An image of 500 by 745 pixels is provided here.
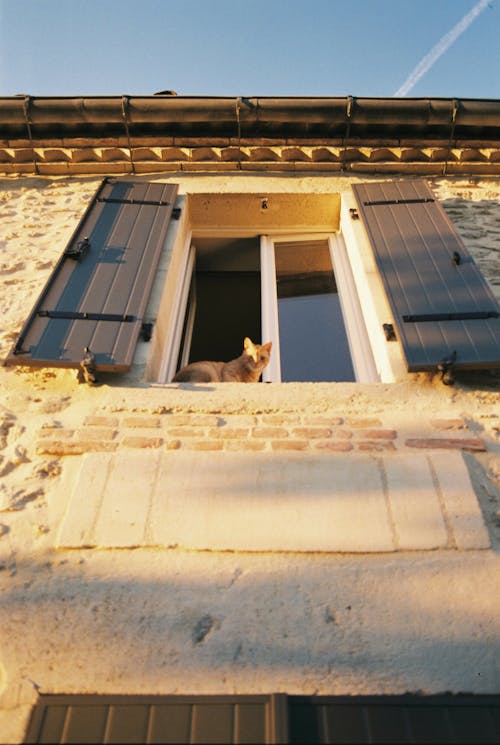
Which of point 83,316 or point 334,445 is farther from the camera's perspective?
point 83,316

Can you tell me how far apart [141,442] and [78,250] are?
1644 mm

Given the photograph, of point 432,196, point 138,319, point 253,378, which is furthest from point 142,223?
point 432,196

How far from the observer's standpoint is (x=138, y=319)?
2.99 metres

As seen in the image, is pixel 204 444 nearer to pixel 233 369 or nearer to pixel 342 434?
pixel 342 434

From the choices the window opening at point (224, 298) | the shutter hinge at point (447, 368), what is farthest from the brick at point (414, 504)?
the window opening at point (224, 298)

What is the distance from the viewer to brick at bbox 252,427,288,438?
2.43 metres

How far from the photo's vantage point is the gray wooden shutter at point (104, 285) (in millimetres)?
2766

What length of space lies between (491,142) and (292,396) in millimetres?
3483

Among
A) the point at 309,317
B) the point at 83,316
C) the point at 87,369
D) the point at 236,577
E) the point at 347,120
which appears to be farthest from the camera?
the point at 347,120

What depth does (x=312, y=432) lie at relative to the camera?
243cm

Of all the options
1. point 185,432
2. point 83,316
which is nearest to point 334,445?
point 185,432

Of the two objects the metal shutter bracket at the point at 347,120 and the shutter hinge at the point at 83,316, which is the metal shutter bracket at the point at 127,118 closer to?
the metal shutter bracket at the point at 347,120

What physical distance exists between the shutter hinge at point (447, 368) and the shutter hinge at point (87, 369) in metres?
1.75

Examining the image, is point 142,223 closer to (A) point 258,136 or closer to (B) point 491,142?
(A) point 258,136
